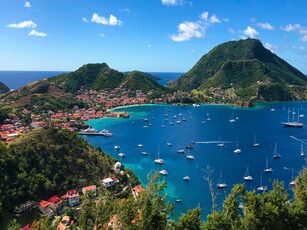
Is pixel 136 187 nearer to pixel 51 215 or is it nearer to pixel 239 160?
pixel 51 215

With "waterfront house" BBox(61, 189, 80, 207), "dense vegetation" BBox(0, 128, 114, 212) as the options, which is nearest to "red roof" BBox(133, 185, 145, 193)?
"dense vegetation" BBox(0, 128, 114, 212)

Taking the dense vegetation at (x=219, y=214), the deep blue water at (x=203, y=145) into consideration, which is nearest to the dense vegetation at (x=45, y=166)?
the deep blue water at (x=203, y=145)

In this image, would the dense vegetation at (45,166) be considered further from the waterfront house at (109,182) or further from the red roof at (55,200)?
the waterfront house at (109,182)

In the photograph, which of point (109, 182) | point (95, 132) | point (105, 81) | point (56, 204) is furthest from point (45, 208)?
point (105, 81)

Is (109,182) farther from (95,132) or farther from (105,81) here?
(105,81)

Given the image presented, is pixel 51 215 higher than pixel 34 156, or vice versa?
pixel 34 156

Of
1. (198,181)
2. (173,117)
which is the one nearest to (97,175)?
(198,181)
